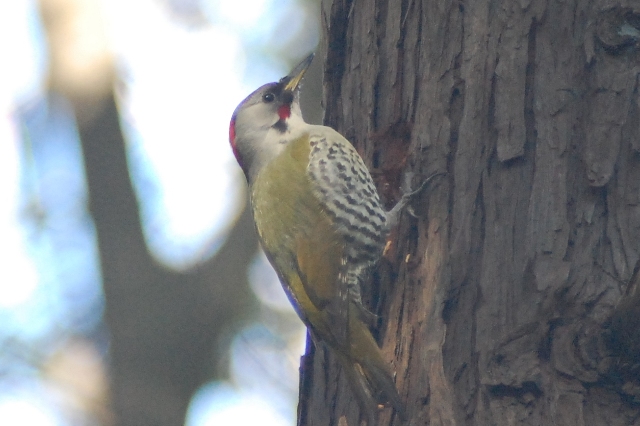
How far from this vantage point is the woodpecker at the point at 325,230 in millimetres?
3707

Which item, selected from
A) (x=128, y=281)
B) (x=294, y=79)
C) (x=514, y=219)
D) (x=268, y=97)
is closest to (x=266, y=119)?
(x=268, y=97)

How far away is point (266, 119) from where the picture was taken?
5109mm

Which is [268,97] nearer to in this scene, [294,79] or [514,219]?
[294,79]

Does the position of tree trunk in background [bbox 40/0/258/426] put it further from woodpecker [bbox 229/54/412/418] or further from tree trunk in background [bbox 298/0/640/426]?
tree trunk in background [bbox 298/0/640/426]

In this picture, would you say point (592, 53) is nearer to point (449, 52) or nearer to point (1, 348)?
point (449, 52)

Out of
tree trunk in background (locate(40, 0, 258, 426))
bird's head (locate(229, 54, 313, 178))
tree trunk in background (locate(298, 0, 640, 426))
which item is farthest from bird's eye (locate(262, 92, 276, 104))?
tree trunk in background (locate(40, 0, 258, 426))

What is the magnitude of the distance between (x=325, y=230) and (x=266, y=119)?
48.0 inches

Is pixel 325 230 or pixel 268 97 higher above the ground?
pixel 268 97

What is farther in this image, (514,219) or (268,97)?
(268,97)

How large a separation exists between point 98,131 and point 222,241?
1729 mm

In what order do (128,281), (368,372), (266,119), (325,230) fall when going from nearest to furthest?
1. (368,372)
2. (325,230)
3. (266,119)
4. (128,281)

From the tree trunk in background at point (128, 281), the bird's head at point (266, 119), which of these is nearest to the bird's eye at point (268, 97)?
Answer: the bird's head at point (266, 119)

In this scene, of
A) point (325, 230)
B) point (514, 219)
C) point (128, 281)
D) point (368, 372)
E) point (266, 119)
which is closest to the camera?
point (514, 219)

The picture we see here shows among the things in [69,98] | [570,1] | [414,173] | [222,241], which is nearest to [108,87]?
[69,98]
